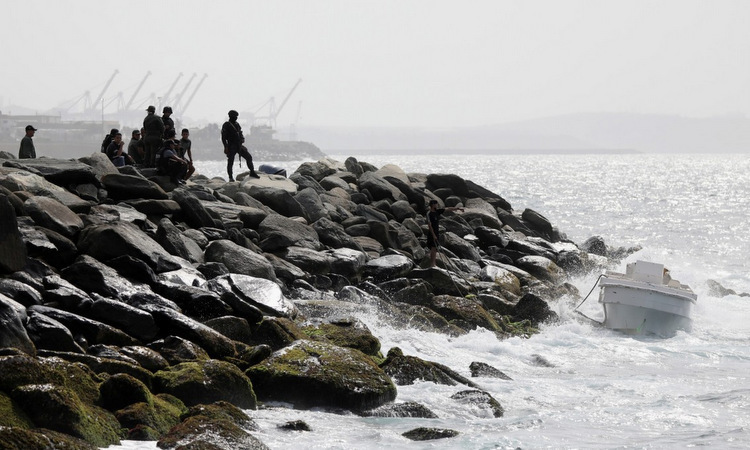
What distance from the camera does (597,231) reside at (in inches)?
1954

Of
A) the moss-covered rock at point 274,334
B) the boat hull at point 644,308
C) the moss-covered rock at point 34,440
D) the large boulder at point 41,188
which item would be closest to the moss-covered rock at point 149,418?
the moss-covered rock at point 34,440

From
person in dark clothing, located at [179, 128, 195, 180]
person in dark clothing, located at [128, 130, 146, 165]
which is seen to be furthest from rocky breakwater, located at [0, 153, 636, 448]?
person in dark clothing, located at [128, 130, 146, 165]

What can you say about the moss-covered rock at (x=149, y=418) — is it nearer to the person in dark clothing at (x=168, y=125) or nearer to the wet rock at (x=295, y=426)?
the wet rock at (x=295, y=426)

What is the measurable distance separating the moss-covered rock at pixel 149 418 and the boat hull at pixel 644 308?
1222cm

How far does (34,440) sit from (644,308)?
47.3 ft

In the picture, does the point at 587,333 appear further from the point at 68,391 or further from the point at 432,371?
the point at 68,391

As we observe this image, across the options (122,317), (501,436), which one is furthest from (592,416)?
(122,317)

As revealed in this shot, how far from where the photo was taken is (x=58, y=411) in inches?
328

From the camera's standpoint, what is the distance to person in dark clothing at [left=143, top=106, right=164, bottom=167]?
2208cm

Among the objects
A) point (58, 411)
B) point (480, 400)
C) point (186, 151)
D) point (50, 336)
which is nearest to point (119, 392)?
point (58, 411)

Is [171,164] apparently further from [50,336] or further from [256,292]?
[50,336]

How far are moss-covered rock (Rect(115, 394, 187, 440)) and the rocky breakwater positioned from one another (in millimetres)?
18

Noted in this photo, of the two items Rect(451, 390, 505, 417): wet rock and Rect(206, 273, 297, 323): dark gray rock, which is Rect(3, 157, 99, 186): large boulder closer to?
Rect(206, 273, 297, 323): dark gray rock

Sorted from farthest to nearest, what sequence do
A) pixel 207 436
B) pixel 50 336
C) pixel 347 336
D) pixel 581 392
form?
pixel 581 392 → pixel 347 336 → pixel 50 336 → pixel 207 436
